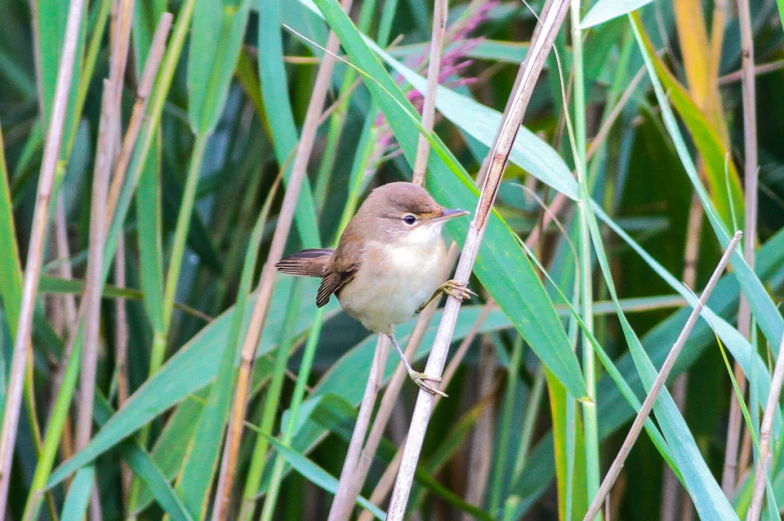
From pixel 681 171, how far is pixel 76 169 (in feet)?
6.09

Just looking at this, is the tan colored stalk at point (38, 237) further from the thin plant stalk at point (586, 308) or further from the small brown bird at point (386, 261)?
the thin plant stalk at point (586, 308)

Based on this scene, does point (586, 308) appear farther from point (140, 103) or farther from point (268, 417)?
point (140, 103)

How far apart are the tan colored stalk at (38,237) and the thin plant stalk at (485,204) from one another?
0.82 meters

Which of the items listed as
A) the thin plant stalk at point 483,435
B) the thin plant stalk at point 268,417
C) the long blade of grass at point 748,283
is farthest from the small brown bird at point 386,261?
the thin plant stalk at point 483,435

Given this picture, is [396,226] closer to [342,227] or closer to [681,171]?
[342,227]

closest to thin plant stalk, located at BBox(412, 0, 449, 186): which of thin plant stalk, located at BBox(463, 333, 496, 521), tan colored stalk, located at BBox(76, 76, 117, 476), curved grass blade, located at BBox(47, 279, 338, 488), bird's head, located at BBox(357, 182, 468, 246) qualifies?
bird's head, located at BBox(357, 182, 468, 246)

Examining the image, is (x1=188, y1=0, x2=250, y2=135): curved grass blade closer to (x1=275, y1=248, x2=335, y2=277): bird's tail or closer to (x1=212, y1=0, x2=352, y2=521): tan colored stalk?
(x1=212, y1=0, x2=352, y2=521): tan colored stalk

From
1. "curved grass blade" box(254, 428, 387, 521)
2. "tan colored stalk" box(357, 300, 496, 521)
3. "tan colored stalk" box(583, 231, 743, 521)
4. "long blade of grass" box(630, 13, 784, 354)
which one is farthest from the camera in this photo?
"tan colored stalk" box(357, 300, 496, 521)

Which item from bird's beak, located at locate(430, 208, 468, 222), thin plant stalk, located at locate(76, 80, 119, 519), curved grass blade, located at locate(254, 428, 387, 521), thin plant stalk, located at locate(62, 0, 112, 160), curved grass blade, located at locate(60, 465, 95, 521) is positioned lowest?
curved grass blade, located at locate(60, 465, 95, 521)

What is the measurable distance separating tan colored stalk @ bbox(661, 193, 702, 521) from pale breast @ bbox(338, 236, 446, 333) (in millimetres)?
816

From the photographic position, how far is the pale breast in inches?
68.9

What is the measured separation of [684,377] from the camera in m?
2.41

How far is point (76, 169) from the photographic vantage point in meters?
2.67

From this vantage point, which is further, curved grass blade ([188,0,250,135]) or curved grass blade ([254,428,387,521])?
curved grass blade ([188,0,250,135])
